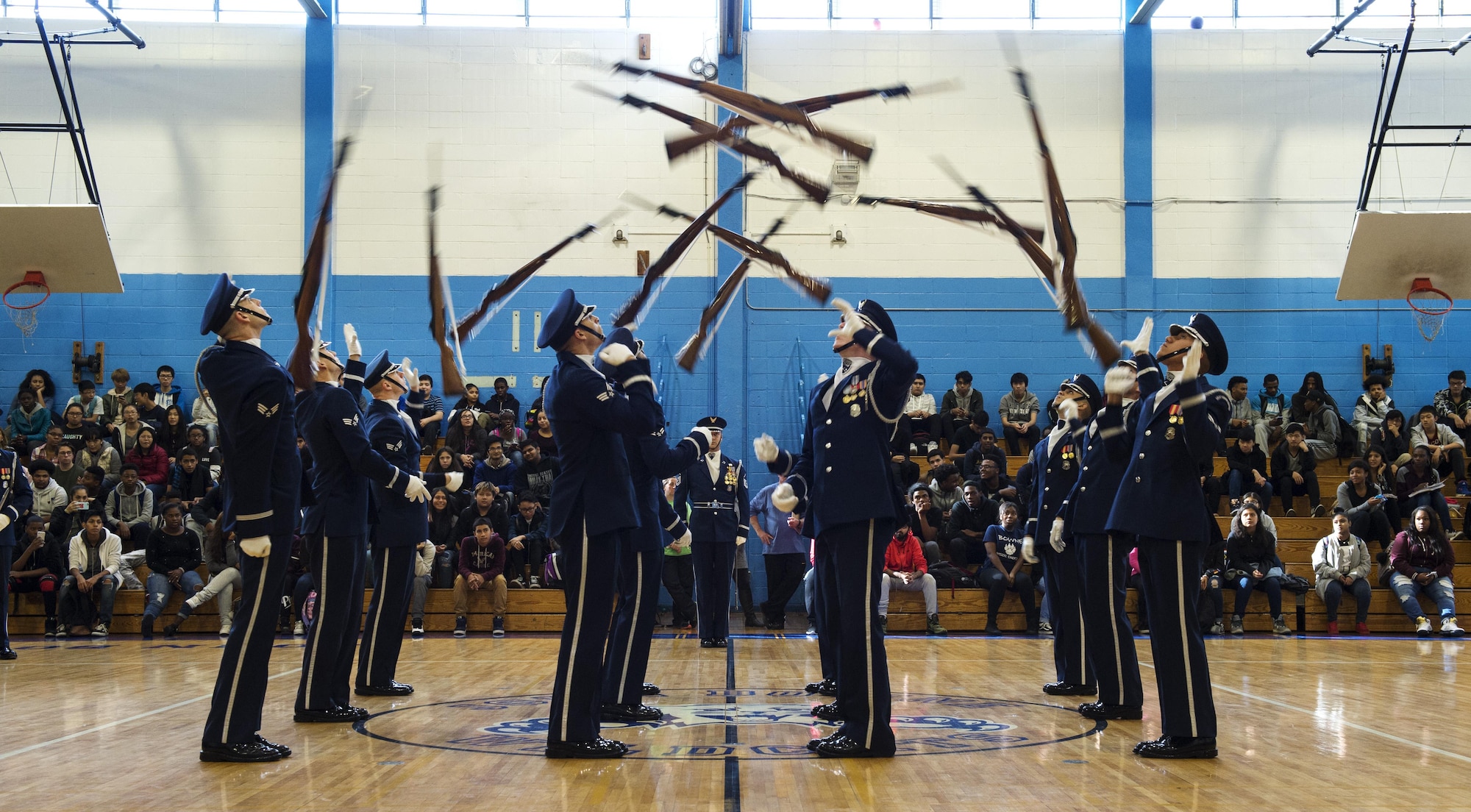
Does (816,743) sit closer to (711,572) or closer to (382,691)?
(382,691)

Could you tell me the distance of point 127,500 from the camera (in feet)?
40.9

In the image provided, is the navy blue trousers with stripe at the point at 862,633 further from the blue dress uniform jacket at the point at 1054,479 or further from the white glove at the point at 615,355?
the blue dress uniform jacket at the point at 1054,479

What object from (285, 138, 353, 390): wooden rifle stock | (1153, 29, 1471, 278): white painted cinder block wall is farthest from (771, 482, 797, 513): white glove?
(1153, 29, 1471, 278): white painted cinder block wall

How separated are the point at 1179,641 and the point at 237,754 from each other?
12.4 ft

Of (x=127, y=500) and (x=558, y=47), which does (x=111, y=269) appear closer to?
(x=127, y=500)

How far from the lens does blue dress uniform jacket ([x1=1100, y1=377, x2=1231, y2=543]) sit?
483cm

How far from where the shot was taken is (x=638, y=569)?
557 cm

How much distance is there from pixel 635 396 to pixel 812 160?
10.2m

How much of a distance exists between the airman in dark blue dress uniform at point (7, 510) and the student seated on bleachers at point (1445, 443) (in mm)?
14267

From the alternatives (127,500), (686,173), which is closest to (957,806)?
(127,500)

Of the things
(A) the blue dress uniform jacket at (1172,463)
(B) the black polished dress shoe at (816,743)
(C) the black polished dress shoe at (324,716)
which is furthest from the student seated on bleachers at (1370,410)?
(C) the black polished dress shoe at (324,716)

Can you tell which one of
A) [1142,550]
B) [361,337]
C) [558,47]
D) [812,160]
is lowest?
[1142,550]

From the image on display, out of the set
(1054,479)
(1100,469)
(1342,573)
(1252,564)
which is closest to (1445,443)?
(1342,573)

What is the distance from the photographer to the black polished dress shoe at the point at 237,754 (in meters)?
4.66
